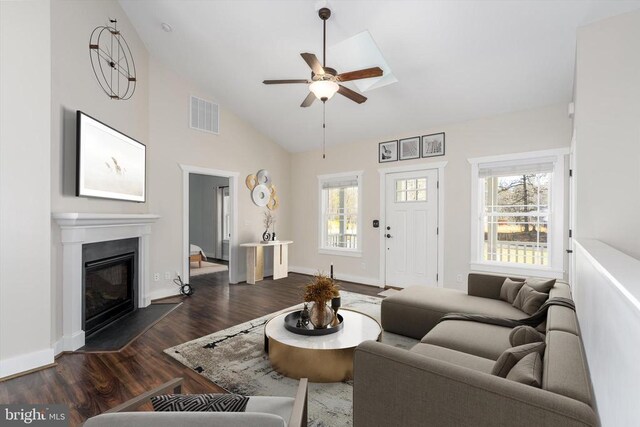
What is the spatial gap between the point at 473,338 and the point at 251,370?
171 centimetres

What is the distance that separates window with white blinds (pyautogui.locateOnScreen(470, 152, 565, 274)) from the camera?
3.86 meters

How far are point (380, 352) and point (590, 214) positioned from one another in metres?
2.56

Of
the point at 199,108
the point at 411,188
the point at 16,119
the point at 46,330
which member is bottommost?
the point at 46,330

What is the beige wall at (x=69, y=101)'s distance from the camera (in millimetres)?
2711

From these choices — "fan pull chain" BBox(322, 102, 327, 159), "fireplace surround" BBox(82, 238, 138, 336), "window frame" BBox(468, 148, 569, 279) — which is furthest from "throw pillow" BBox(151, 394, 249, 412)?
"fan pull chain" BBox(322, 102, 327, 159)

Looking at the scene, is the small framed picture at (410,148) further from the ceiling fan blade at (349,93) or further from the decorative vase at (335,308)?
the decorative vase at (335,308)

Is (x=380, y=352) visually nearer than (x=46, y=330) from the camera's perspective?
Yes

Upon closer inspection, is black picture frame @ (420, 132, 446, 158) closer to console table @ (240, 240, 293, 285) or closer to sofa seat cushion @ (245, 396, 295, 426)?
console table @ (240, 240, 293, 285)

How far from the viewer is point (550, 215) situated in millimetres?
3900

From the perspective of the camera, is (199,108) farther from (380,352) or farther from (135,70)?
(380,352)

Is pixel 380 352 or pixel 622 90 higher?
pixel 622 90

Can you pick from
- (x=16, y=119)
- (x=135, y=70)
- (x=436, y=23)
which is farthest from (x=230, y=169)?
(x=436, y=23)

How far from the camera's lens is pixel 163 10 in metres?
3.69

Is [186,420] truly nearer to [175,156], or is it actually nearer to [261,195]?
[175,156]
